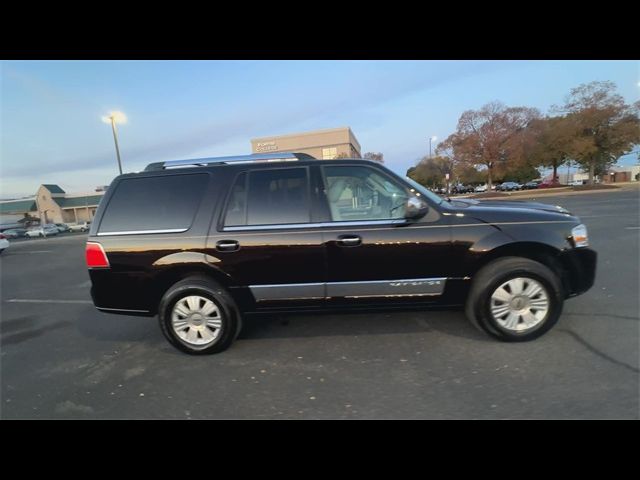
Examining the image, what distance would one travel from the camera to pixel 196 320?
350cm

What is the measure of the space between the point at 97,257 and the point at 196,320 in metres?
1.31

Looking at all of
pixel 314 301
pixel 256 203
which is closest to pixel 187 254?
pixel 256 203

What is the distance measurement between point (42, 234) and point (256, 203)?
5232 cm

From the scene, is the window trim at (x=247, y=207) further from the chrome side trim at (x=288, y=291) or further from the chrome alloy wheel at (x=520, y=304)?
the chrome alloy wheel at (x=520, y=304)

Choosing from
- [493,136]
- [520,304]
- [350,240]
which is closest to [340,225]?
[350,240]

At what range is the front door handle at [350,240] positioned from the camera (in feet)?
10.8

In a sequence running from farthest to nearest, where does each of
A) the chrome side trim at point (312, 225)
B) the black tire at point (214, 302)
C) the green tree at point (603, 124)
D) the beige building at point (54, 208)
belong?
the beige building at point (54, 208) < the green tree at point (603, 124) < the black tire at point (214, 302) < the chrome side trim at point (312, 225)

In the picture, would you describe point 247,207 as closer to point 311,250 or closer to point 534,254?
point 311,250

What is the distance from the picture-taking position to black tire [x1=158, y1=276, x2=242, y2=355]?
135 inches

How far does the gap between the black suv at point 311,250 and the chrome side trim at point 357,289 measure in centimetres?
1

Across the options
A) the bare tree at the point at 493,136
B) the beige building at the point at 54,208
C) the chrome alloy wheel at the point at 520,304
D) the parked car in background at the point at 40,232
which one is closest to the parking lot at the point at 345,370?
the chrome alloy wheel at the point at 520,304

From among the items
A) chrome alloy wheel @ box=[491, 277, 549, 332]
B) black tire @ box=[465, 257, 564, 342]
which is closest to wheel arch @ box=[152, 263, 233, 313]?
black tire @ box=[465, 257, 564, 342]

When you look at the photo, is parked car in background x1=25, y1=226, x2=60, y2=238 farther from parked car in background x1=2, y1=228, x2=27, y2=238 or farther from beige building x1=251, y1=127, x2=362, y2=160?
beige building x1=251, y1=127, x2=362, y2=160

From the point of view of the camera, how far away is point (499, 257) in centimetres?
335
